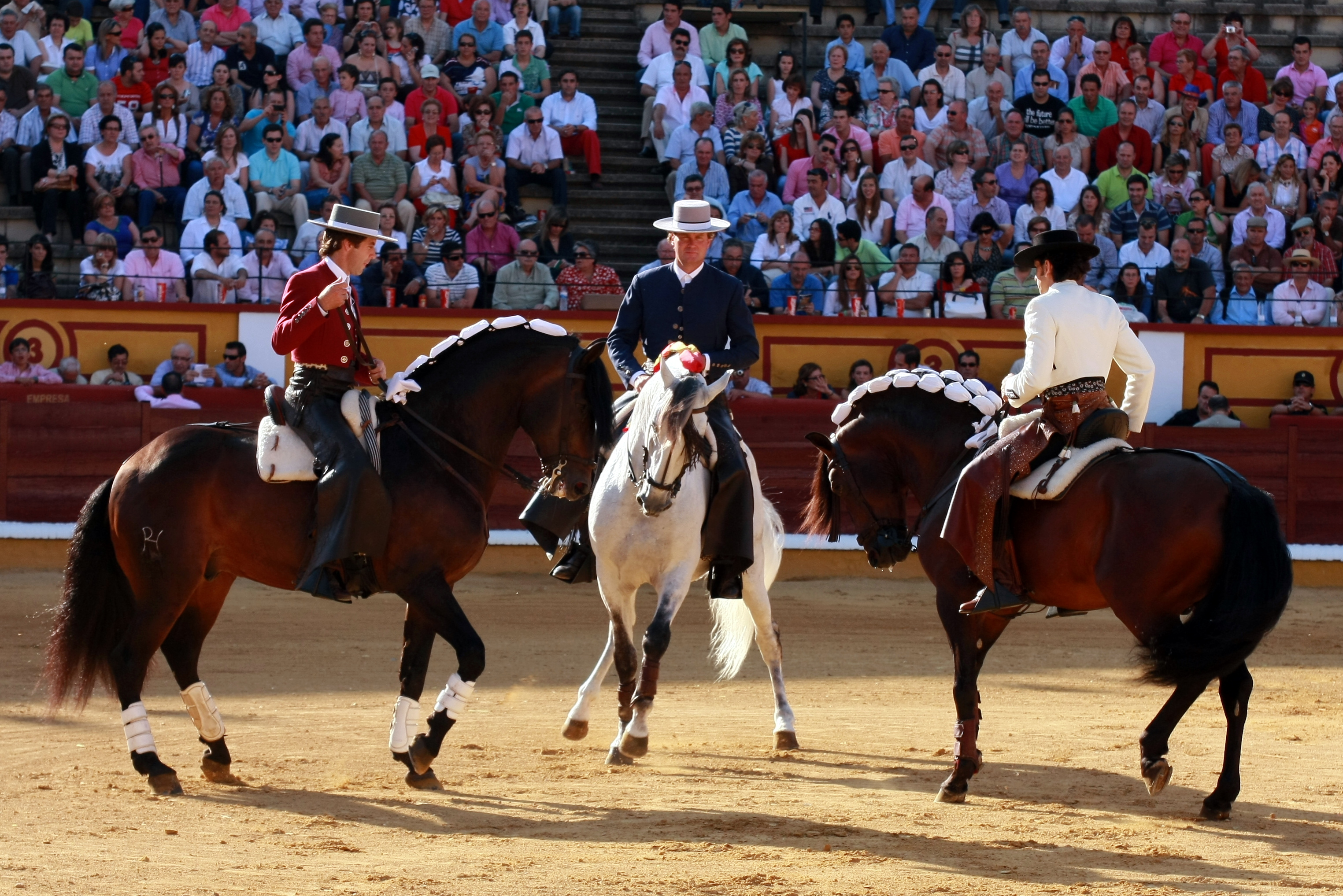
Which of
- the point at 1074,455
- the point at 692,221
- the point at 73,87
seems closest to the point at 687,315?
the point at 692,221

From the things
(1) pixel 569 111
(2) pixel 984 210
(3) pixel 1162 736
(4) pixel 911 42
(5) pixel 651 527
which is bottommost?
(3) pixel 1162 736

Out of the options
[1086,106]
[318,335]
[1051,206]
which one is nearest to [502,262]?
[1051,206]

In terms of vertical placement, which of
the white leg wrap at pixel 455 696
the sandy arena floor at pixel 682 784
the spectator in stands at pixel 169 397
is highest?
the spectator in stands at pixel 169 397

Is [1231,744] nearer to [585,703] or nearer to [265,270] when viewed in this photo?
[585,703]

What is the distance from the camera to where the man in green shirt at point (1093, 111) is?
1539cm

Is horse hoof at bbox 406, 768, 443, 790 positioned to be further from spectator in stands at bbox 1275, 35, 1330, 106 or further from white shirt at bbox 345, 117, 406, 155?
spectator in stands at bbox 1275, 35, 1330, 106

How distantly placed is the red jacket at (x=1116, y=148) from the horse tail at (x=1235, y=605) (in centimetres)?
1011

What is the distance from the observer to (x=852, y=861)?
16.7ft

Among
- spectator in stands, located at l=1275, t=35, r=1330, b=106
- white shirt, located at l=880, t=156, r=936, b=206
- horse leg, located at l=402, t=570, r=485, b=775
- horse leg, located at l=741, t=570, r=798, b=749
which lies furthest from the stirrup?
spectator in stands, located at l=1275, t=35, r=1330, b=106

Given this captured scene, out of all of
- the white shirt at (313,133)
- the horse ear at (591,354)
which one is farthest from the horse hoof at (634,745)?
the white shirt at (313,133)

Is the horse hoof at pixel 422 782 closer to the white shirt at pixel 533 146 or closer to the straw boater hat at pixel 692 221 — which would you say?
the straw boater hat at pixel 692 221

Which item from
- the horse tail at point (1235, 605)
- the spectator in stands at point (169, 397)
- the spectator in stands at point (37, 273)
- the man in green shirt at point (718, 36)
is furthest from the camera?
the man in green shirt at point (718, 36)

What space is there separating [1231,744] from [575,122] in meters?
10.8

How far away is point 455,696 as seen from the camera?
20.1 ft
